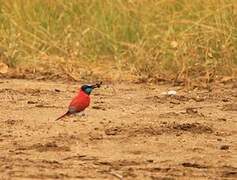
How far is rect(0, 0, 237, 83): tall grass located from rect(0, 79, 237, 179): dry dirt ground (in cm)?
45

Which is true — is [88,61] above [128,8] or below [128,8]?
below

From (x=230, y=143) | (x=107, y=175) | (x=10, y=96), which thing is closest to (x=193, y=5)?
(x=10, y=96)

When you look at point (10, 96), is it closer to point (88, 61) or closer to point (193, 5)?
point (88, 61)

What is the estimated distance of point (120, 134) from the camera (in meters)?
5.12

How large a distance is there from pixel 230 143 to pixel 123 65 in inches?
113

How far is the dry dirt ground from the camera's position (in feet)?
14.1

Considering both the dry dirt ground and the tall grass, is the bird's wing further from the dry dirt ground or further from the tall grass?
the tall grass

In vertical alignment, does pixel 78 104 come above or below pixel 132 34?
below

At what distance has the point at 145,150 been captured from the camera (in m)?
4.74

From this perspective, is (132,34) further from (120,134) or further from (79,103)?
(120,134)

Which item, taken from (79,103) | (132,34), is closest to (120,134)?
(79,103)

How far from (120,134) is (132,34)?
10.7 feet

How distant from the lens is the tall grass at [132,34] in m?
7.48

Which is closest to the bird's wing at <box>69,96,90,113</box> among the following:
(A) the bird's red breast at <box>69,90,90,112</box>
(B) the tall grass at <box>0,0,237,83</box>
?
(A) the bird's red breast at <box>69,90,90,112</box>
